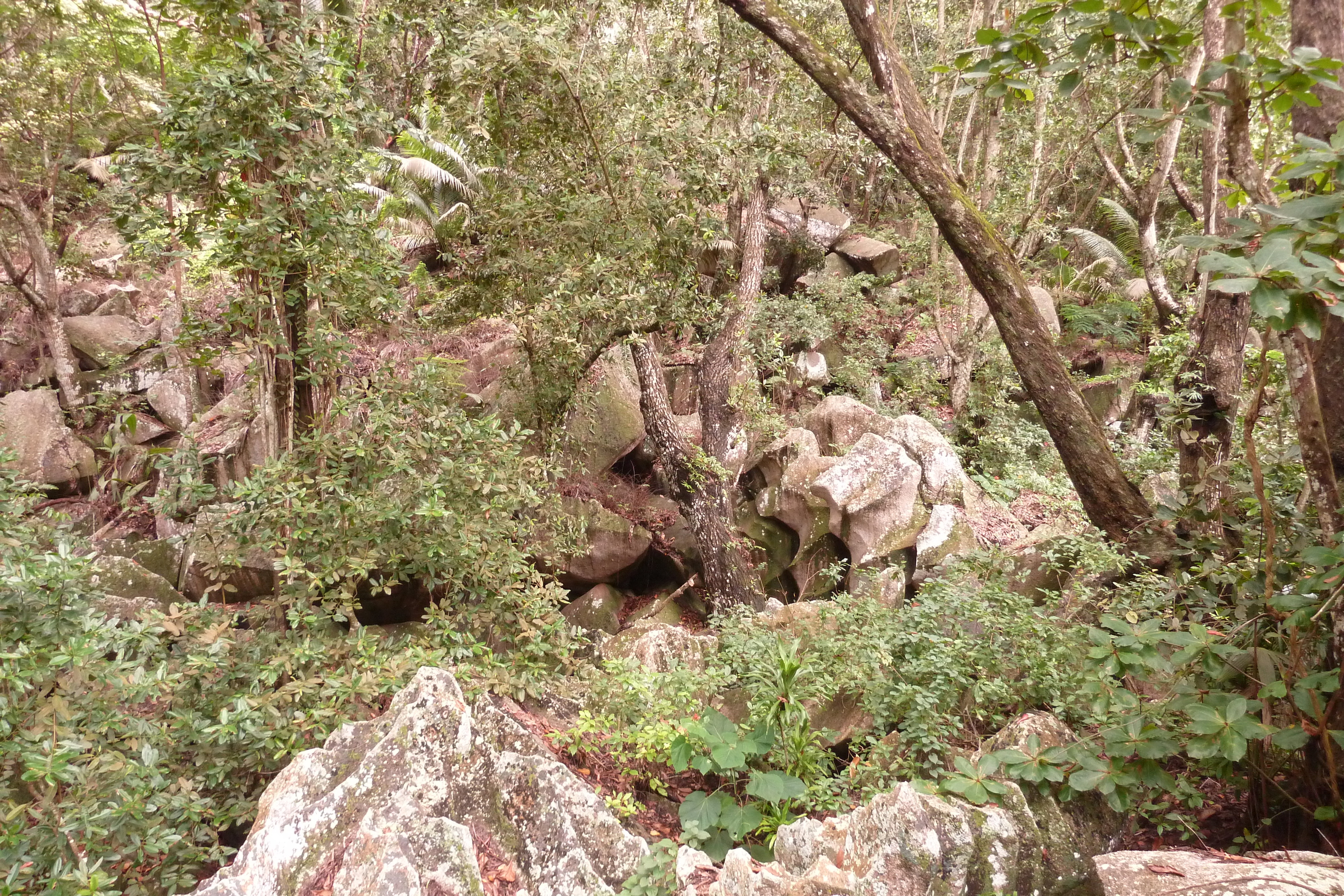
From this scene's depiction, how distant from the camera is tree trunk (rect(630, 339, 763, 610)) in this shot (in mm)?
7555

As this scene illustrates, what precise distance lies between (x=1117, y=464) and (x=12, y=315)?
1739cm

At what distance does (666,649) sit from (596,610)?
3495 mm

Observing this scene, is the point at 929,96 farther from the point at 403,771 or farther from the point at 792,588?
the point at 403,771

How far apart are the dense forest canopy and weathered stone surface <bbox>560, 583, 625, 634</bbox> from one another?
91 mm

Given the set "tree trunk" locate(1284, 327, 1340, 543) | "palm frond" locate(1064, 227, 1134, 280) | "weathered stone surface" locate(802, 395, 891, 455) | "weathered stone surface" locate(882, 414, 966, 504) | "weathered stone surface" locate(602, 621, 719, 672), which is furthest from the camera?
"palm frond" locate(1064, 227, 1134, 280)

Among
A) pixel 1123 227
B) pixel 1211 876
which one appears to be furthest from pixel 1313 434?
pixel 1123 227

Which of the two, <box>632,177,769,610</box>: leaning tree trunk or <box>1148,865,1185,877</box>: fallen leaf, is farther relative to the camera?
<box>632,177,769,610</box>: leaning tree trunk

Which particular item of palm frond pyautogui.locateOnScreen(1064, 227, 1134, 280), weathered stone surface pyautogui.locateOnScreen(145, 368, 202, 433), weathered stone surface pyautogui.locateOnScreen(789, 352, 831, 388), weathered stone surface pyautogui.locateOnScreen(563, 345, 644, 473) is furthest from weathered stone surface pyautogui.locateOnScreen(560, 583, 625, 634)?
palm frond pyautogui.locateOnScreen(1064, 227, 1134, 280)

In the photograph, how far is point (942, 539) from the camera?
6.56m

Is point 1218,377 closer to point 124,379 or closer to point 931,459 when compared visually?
point 931,459

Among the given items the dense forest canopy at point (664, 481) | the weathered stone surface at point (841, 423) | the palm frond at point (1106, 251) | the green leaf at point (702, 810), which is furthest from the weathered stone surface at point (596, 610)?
the palm frond at point (1106, 251)

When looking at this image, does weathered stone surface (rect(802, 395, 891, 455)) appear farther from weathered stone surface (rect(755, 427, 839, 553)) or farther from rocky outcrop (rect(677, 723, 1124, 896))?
rocky outcrop (rect(677, 723, 1124, 896))

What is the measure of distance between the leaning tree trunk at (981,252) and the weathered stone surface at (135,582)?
582 centimetres

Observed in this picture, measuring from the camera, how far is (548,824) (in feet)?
8.26
